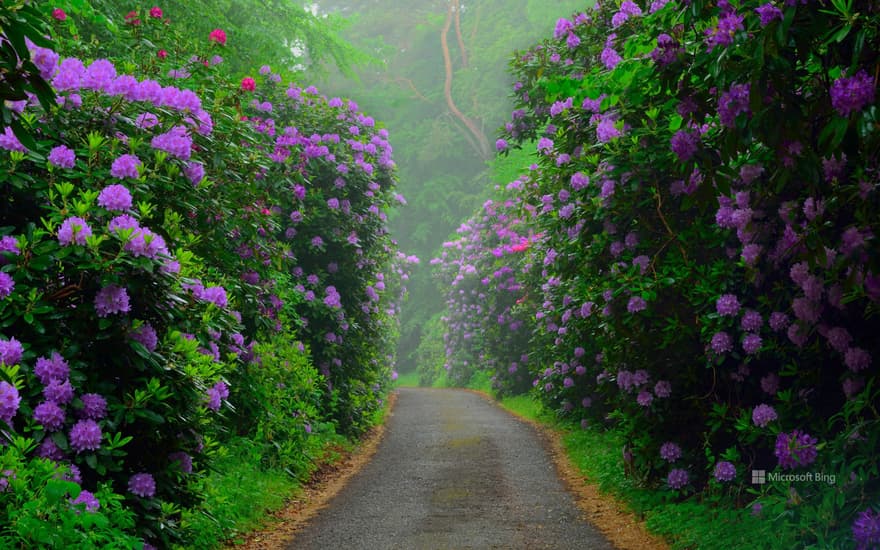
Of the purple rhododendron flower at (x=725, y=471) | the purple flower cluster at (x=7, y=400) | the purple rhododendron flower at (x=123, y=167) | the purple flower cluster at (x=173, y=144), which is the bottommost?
the purple rhododendron flower at (x=725, y=471)

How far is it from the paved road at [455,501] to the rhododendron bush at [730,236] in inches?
46.4

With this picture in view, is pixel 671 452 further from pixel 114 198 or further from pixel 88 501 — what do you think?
pixel 114 198

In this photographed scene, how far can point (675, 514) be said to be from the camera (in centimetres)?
638

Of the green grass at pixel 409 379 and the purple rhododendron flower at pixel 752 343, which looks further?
the green grass at pixel 409 379

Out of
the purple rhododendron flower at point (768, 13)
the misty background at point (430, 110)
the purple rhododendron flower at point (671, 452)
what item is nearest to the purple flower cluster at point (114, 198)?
the purple rhododendron flower at point (768, 13)

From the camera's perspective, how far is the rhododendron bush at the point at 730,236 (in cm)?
345

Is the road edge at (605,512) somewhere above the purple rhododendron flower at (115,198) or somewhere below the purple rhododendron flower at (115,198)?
below

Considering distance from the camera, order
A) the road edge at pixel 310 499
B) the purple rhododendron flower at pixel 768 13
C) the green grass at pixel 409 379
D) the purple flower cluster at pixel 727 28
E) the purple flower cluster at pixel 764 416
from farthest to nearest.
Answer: the green grass at pixel 409 379
the road edge at pixel 310 499
the purple flower cluster at pixel 764 416
the purple flower cluster at pixel 727 28
the purple rhododendron flower at pixel 768 13

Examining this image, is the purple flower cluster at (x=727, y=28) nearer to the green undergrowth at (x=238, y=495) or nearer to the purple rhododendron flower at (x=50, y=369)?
the purple rhododendron flower at (x=50, y=369)

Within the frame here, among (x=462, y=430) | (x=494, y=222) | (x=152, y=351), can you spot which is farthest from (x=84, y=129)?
(x=494, y=222)

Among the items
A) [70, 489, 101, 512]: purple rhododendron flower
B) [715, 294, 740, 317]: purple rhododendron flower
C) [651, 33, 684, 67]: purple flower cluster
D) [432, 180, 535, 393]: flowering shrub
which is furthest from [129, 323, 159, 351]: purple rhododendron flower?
[432, 180, 535, 393]: flowering shrub

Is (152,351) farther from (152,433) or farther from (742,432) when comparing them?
(742,432)

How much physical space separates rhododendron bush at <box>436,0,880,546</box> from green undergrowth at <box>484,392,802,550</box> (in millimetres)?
162

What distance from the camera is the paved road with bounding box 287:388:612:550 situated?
628cm
